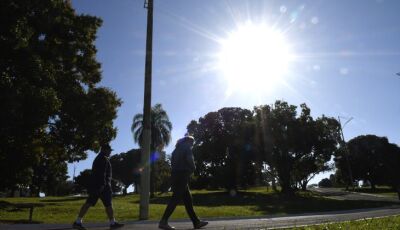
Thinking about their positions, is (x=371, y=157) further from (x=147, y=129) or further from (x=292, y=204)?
(x=147, y=129)

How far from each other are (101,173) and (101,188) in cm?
30

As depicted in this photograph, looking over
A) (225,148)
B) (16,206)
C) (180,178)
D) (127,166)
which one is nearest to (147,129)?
(180,178)

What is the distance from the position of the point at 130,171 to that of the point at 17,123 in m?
74.2

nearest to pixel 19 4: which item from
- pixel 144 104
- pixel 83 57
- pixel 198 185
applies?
pixel 83 57

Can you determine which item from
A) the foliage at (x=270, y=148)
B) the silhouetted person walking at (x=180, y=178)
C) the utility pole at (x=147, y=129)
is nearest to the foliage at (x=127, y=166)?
the foliage at (x=270, y=148)

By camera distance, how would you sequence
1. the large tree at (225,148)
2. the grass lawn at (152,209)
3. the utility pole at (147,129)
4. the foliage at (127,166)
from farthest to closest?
the foliage at (127,166), the large tree at (225,148), the grass lawn at (152,209), the utility pole at (147,129)

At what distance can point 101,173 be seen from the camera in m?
8.44

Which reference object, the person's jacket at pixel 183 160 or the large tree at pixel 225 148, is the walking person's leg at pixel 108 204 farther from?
the large tree at pixel 225 148

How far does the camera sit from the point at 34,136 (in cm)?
1917

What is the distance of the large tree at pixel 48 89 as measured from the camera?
1647 cm

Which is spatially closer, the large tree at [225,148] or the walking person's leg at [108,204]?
the walking person's leg at [108,204]

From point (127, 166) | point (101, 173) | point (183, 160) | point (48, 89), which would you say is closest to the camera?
point (183, 160)

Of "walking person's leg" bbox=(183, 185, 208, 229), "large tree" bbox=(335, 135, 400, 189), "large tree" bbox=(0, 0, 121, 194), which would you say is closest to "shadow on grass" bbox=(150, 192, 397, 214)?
"large tree" bbox=(0, 0, 121, 194)

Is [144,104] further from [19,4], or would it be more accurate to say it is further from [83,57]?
[83,57]
